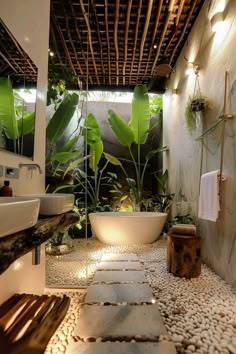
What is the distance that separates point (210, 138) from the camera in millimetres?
2600

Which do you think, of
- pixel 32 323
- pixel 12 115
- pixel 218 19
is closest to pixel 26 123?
pixel 12 115

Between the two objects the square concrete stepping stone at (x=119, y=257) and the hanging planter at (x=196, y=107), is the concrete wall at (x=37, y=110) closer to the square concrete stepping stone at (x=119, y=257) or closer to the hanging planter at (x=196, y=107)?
the square concrete stepping stone at (x=119, y=257)

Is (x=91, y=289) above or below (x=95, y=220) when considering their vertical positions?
below

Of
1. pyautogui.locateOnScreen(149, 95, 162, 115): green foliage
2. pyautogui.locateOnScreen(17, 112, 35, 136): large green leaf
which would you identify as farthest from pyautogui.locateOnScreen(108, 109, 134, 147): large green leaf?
pyautogui.locateOnScreen(17, 112, 35, 136): large green leaf

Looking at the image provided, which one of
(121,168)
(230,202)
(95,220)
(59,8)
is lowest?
(95,220)

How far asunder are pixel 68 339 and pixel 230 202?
5.65 ft

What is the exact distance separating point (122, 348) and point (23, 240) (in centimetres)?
91

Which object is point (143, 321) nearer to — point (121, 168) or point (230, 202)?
point (230, 202)

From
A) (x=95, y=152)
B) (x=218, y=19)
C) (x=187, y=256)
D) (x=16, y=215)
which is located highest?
(x=218, y=19)

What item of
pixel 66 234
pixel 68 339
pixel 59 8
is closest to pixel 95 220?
pixel 66 234

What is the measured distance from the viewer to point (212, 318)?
159 cm

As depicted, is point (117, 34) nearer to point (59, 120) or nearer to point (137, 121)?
point (137, 121)

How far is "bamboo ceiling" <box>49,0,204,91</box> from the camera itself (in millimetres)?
2982

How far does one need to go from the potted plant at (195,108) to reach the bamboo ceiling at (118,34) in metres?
1.15
